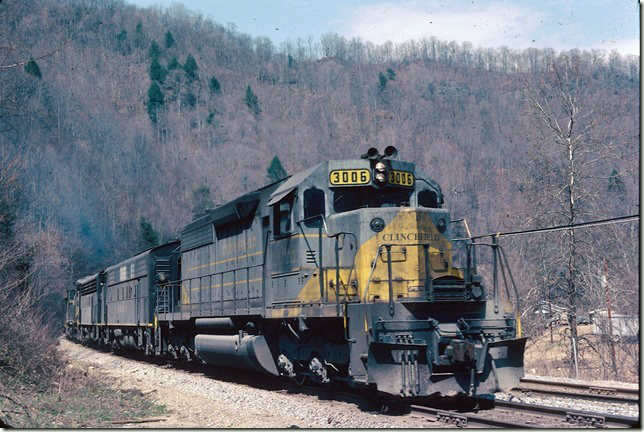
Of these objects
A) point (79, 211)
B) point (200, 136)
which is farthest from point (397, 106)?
point (79, 211)

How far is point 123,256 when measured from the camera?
192 ft

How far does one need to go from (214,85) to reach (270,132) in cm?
2889

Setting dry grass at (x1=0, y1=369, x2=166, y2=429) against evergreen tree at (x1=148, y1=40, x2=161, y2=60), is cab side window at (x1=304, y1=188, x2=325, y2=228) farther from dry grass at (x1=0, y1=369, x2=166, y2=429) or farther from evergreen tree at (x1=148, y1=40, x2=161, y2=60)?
evergreen tree at (x1=148, y1=40, x2=161, y2=60)

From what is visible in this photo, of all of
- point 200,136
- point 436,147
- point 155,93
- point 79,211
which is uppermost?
point 155,93

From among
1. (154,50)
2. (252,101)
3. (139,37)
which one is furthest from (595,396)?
(139,37)

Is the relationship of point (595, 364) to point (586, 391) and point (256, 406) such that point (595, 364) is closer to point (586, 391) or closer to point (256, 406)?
point (586, 391)

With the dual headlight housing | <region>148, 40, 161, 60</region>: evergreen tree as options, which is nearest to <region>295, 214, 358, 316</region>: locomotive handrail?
the dual headlight housing

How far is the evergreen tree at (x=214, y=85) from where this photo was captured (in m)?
97.2

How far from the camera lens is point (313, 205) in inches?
419

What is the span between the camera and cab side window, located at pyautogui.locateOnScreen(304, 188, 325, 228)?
416 inches

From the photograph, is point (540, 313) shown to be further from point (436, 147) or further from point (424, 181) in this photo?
point (436, 147)

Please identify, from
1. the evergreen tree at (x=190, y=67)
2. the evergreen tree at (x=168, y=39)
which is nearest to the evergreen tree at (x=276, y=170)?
the evergreen tree at (x=190, y=67)

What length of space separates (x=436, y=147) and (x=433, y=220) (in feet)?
234

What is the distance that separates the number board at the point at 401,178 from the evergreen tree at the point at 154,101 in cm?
9704
